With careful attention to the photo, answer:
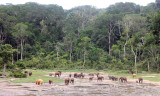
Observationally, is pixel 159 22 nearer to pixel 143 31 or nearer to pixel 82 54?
pixel 143 31

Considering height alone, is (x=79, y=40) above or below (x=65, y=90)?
above

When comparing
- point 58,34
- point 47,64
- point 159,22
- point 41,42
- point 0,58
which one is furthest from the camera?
point 58,34

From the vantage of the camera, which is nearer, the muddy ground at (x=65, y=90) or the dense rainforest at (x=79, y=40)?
the muddy ground at (x=65, y=90)

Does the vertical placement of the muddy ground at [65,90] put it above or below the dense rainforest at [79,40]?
below

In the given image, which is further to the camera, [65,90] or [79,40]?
[79,40]

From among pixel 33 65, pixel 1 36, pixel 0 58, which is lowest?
pixel 33 65

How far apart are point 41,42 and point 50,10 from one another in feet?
39.8

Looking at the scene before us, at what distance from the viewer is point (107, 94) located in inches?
672

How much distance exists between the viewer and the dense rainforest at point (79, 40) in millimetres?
46031

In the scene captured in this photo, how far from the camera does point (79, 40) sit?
59.2m

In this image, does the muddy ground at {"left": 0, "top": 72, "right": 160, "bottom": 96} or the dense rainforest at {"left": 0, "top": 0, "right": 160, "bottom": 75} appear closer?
the muddy ground at {"left": 0, "top": 72, "right": 160, "bottom": 96}

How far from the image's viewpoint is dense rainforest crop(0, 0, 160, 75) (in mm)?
46031

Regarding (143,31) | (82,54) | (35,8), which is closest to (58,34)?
(35,8)

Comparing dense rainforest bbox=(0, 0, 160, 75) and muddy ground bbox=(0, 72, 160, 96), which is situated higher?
dense rainforest bbox=(0, 0, 160, 75)
